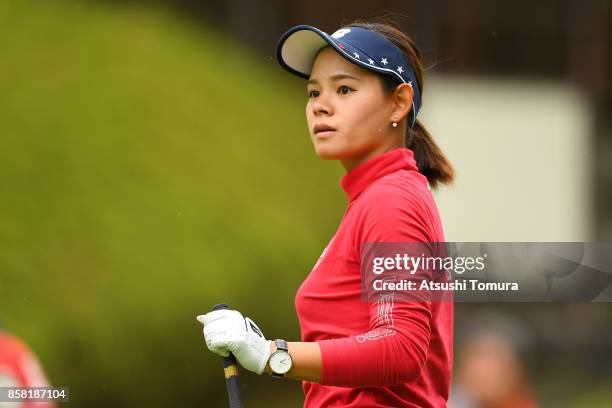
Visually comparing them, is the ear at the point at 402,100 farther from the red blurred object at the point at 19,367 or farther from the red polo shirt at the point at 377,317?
the red blurred object at the point at 19,367

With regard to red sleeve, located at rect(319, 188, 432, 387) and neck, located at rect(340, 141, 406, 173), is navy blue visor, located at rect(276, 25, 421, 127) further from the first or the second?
red sleeve, located at rect(319, 188, 432, 387)

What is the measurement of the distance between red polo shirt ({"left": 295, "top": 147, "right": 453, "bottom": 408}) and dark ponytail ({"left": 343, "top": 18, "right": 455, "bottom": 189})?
5.8 inches

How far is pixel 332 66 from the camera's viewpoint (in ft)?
6.82

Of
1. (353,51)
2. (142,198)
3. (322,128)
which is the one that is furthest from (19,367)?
(353,51)

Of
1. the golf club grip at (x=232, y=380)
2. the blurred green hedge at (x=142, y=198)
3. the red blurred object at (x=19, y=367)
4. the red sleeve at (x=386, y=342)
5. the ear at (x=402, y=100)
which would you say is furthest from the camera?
the blurred green hedge at (x=142, y=198)

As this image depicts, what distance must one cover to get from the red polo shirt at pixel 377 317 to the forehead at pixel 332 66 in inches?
6.0

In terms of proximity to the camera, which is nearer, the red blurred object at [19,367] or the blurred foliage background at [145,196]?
the red blurred object at [19,367]

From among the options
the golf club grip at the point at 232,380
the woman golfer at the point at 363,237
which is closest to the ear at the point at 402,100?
the woman golfer at the point at 363,237

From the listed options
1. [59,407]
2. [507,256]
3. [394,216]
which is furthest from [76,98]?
[394,216]

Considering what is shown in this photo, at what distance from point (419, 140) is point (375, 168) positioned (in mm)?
224

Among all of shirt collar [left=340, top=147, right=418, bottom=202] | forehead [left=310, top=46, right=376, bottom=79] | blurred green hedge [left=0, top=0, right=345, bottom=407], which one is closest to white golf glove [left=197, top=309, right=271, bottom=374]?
shirt collar [left=340, top=147, right=418, bottom=202]

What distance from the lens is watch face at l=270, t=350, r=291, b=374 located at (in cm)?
185

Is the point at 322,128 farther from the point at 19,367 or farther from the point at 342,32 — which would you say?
the point at 19,367

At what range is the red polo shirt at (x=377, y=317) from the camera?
1.84m
